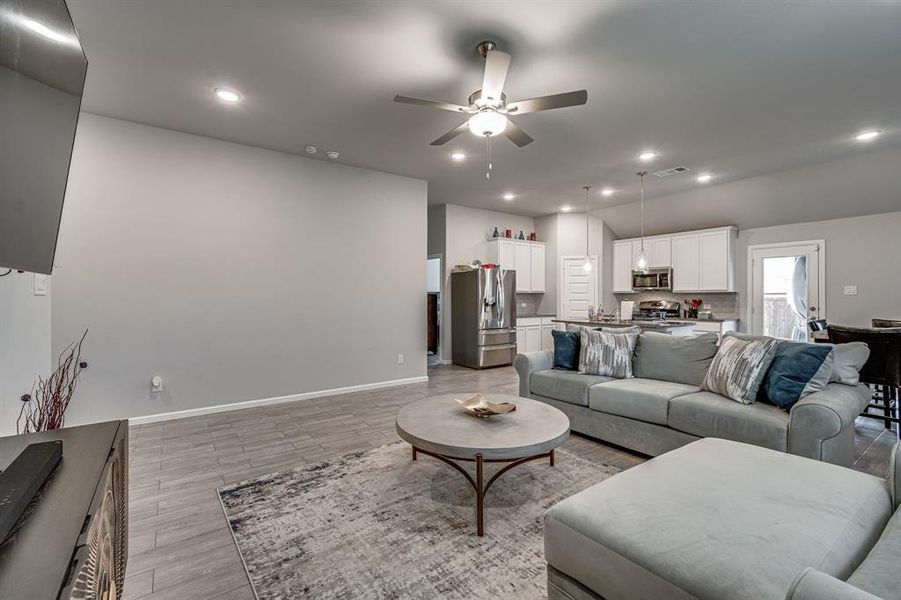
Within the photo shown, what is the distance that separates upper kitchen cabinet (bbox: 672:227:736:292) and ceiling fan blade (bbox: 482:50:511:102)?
18.7 ft

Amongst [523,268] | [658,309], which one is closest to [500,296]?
[523,268]

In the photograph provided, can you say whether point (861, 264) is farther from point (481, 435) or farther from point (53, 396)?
point (53, 396)

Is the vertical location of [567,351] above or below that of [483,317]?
below

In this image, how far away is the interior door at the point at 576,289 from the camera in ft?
25.3

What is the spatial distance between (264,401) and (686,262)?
6984 millimetres

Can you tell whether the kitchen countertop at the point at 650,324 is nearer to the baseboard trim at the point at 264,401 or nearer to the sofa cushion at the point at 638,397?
the sofa cushion at the point at 638,397

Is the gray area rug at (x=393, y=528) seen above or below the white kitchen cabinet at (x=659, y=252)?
below

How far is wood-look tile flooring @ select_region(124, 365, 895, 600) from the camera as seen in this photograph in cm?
177

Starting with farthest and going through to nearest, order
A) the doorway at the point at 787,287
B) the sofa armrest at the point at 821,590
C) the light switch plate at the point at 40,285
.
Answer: the doorway at the point at 787,287 → the light switch plate at the point at 40,285 → the sofa armrest at the point at 821,590

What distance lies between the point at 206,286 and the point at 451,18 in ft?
11.3

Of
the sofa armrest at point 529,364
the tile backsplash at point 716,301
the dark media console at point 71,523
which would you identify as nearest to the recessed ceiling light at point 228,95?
the dark media console at point 71,523

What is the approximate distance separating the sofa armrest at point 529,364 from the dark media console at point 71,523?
2984 mm

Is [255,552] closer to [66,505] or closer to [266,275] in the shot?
[66,505]

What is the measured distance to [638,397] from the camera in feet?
9.71
